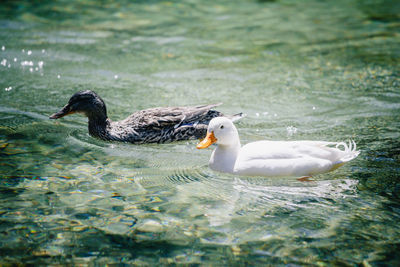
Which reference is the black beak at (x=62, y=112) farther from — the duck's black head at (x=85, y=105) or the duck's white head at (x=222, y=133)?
the duck's white head at (x=222, y=133)

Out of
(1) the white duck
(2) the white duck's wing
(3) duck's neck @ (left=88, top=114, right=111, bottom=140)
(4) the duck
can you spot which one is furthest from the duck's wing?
(2) the white duck's wing

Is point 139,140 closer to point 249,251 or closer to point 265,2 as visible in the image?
point 249,251

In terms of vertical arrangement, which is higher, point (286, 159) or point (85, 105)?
point (85, 105)

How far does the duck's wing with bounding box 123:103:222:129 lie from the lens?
25.7ft

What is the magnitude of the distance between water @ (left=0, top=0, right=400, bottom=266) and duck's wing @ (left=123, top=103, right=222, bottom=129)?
41 centimetres

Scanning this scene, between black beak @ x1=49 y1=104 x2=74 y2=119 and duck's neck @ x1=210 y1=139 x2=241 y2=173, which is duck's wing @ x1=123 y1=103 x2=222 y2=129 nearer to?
black beak @ x1=49 y1=104 x2=74 y2=119

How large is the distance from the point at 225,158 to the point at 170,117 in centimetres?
187

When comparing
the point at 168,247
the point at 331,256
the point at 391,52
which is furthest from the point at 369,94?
the point at 168,247

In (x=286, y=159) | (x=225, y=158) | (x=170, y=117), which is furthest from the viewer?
(x=170, y=117)

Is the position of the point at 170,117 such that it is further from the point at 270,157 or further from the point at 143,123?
the point at 270,157

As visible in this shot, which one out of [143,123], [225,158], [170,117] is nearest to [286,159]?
[225,158]

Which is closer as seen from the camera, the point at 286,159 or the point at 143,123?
the point at 286,159

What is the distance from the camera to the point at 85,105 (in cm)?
801

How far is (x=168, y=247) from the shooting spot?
184 inches
